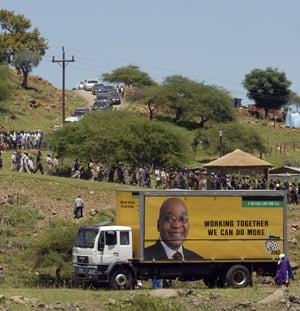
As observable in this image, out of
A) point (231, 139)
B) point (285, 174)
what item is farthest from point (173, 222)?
point (231, 139)

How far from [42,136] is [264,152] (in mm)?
23888

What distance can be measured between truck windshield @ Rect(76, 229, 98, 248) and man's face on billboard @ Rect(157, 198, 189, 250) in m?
2.00

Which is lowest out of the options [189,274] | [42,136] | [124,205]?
[189,274]

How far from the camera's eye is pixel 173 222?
32312 millimetres

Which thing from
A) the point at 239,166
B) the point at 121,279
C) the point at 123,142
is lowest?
the point at 121,279

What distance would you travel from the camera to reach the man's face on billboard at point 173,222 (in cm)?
3228

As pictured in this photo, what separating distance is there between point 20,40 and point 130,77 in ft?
43.3

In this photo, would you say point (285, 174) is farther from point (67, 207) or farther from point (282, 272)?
point (282, 272)

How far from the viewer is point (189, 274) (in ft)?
108

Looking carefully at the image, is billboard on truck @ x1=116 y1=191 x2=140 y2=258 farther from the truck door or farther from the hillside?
the hillside

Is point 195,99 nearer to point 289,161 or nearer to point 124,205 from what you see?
point 289,161

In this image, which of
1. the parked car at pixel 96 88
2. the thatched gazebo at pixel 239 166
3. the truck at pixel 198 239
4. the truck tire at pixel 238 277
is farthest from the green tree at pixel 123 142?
the parked car at pixel 96 88

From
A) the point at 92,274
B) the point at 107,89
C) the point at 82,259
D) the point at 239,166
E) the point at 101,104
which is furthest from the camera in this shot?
the point at 107,89

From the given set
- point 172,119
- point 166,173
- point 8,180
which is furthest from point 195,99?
point 8,180
